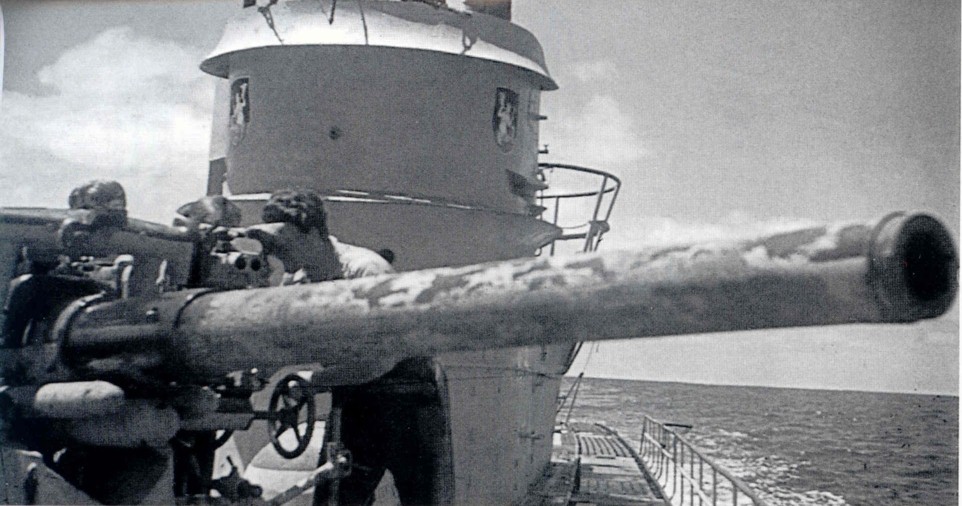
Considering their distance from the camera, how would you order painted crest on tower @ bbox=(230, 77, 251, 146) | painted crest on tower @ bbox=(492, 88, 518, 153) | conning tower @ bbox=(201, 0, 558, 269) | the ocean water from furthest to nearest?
the ocean water < painted crest on tower @ bbox=(492, 88, 518, 153) < painted crest on tower @ bbox=(230, 77, 251, 146) < conning tower @ bbox=(201, 0, 558, 269)

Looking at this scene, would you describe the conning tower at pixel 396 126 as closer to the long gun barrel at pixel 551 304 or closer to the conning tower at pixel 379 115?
the conning tower at pixel 379 115

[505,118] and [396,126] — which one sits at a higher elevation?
[505,118]

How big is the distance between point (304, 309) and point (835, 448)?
2843 centimetres

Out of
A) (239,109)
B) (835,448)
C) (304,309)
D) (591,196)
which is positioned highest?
(239,109)

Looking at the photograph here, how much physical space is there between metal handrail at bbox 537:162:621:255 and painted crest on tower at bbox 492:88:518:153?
62 cm

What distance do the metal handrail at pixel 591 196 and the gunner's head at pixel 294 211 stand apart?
3.73m

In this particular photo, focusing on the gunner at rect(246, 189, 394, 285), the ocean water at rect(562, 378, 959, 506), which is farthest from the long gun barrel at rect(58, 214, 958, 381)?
the ocean water at rect(562, 378, 959, 506)

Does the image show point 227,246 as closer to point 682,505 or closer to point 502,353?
point 502,353

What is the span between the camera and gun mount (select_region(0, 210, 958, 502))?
50.7 inches

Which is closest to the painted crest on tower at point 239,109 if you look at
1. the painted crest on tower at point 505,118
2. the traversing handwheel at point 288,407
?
the painted crest on tower at point 505,118

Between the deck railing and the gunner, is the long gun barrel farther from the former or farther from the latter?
the deck railing

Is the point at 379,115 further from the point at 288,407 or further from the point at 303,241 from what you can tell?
the point at 288,407

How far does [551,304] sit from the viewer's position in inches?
59.9

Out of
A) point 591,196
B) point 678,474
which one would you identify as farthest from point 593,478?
point 591,196
